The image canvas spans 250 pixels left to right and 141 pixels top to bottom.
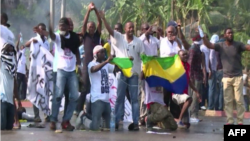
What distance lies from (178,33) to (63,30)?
2655 mm

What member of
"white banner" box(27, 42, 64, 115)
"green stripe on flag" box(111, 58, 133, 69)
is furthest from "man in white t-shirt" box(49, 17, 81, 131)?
"white banner" box(27, 42, 64, 115)

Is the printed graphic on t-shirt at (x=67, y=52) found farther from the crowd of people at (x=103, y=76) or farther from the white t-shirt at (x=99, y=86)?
the white t-shirt at (x=99, y=86)

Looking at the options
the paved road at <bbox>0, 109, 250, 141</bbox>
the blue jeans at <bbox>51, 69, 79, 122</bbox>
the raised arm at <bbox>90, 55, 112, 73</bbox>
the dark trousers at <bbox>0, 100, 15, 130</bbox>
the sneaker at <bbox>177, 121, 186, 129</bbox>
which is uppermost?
the raised arm at <bbox>90, 55, 112, 73</bbox>

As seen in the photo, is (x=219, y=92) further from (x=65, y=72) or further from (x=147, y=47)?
(x=65, y=72)

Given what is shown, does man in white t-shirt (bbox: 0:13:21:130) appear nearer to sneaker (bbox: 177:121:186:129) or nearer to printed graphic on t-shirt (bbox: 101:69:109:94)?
printed graphic on t-shirt (bbox: 101:69:109:94)

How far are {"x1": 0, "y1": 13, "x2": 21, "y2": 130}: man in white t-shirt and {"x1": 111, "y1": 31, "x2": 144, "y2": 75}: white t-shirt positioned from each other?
1814mm

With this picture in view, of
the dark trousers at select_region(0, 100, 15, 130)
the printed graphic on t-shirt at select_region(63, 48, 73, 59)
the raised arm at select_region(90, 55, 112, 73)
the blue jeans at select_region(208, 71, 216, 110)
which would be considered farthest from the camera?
the blue jeans at select_region(208, 71, 216, 110)

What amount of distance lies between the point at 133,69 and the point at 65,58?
1.28 metres

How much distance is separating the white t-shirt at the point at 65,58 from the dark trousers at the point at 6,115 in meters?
1.04

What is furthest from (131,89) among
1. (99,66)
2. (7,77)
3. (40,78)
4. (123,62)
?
(7,77)

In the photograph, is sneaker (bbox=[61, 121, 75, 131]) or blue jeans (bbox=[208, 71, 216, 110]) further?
blue jeans (bbox=[208, 71, 216, 110])

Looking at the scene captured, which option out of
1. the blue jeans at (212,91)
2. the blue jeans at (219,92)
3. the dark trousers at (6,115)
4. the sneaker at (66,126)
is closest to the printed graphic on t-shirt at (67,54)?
the sneaker at (66,126)

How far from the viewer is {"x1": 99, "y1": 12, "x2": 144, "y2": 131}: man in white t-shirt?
1077 cm

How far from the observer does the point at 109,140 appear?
8992 mm
